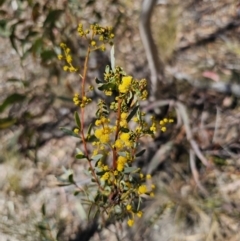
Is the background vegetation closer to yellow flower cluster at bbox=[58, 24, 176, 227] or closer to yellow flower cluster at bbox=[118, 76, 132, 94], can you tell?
yellow flower cluster at bbox=[58, 24, 176, 227]

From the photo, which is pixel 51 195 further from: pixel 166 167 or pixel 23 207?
pixel 166 167

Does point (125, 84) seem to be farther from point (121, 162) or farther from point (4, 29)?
point (4, 29)

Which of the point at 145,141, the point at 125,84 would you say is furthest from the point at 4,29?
the point at 125,84

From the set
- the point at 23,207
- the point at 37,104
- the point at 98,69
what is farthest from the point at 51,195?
→ the point at 98,69

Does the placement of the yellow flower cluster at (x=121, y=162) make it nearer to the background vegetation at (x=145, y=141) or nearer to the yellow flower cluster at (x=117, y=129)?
the yellow flower cluster at (x=117, y=129)

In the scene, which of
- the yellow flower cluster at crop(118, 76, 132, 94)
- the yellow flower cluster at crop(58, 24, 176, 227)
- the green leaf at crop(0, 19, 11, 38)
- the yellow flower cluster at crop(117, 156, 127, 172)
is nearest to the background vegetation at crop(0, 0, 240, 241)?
the green leaf at crop(0, 19, 11, 38)

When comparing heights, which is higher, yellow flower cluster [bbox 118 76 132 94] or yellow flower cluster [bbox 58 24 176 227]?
yellow flower cluster [bbox 118 76 132 94]

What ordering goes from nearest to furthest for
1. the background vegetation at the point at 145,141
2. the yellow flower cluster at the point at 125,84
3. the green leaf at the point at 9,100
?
the yellow flower cluster at the point at 125,84 → the green leaf at the point at 9,100 → the background vegetation at the point at 145,141

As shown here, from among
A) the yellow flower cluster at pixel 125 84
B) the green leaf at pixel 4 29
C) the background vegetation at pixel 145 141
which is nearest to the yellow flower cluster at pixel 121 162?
the yellow flower cluster at pixel 125 84

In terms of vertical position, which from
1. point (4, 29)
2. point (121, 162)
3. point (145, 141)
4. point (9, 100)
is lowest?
point (145, 141)
